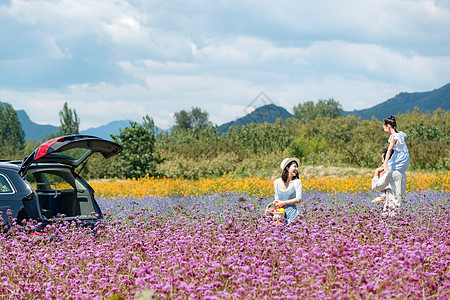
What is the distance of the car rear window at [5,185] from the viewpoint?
630 centimetres

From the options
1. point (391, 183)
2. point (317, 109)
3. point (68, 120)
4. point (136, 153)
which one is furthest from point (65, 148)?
point (317, 109)

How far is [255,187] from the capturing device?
1309 cm

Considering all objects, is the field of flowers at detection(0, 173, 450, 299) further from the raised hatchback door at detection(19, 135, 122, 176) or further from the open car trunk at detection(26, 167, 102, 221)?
the raised hatchback door at detection(19, 135, 122, 176)

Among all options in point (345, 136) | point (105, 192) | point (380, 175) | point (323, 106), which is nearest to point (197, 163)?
point (105, 192)

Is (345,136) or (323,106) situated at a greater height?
(323,106)

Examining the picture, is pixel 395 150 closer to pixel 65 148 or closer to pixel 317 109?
pixel 65 148

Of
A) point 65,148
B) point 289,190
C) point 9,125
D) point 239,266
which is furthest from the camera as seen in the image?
point 9,125

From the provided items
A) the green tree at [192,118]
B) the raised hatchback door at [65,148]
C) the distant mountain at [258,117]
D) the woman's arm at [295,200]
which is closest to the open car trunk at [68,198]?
the raised hatchback door at [65,148]

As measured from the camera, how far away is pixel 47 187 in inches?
301

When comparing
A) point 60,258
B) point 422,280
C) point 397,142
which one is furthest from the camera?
point 397,142

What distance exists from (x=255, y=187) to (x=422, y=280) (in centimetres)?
908

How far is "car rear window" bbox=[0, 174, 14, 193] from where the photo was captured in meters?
6.30

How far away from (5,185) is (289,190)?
4.07 metres

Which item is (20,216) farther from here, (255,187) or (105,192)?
(105,192)
